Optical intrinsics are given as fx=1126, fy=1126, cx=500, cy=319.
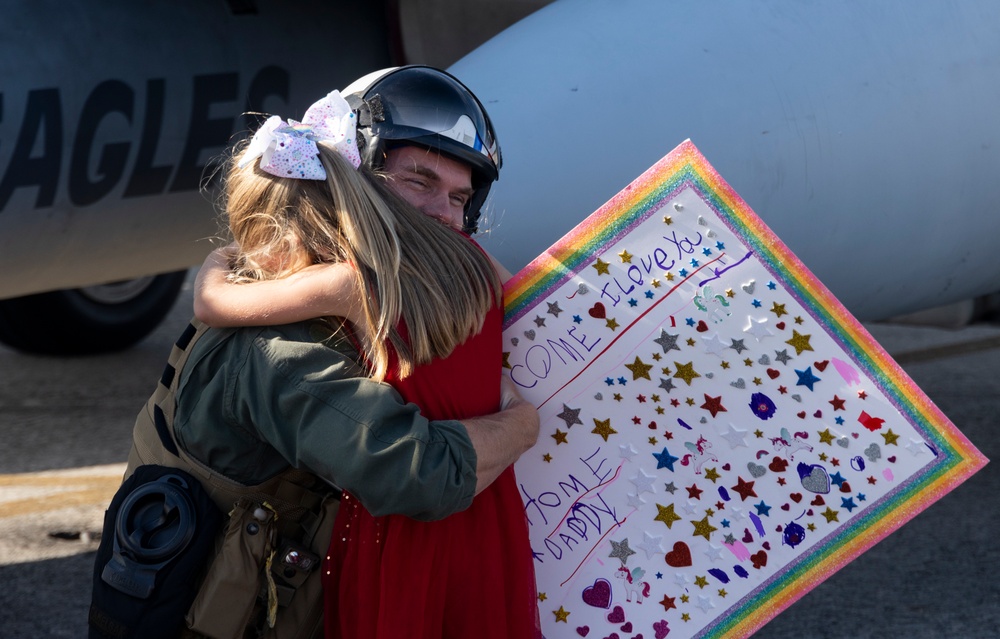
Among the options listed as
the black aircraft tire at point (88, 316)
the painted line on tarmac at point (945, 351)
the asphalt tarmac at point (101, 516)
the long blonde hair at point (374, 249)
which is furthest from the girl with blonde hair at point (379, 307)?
the painted line on tarmac at point (945, 351)

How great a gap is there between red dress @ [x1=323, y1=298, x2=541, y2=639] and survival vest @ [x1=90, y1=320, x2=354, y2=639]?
0.05 meters

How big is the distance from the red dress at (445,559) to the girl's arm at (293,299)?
0.15m

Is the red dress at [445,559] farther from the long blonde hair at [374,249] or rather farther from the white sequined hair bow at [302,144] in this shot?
the white sequined hair bow at [302,144]

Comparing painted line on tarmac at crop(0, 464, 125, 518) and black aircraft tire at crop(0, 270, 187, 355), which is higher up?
painted line on tarmac at crop(0, 464, 125, 518)

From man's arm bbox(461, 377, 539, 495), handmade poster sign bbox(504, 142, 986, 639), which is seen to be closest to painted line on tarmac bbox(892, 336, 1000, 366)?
handmade poster sign bbox(504, 142, 986, 639)

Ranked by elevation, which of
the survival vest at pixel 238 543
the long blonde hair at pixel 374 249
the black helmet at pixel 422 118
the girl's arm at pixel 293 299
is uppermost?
the black helmet at pixel 422 118

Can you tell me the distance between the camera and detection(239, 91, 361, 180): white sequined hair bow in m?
1.66

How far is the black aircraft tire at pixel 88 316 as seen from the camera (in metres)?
6.38

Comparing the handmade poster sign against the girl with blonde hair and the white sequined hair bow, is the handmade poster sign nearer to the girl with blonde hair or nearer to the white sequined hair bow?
the girl with blonde hair

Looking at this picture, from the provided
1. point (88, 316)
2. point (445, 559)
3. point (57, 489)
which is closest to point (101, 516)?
point (57, 489)

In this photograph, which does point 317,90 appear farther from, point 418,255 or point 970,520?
point 970,520

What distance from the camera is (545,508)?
2002 millimetres

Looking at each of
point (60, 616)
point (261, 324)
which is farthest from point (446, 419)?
point (60, 616)

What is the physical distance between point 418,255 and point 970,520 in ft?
10.3
